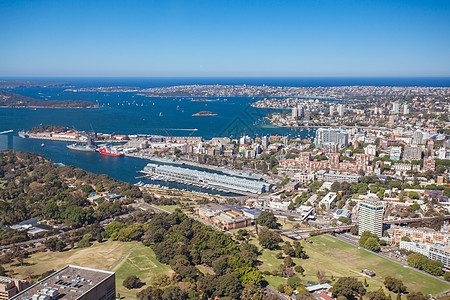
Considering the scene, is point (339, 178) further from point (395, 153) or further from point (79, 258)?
point (79, 258)

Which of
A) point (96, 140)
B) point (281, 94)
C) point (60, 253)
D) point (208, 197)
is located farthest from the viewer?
point (281, 94)

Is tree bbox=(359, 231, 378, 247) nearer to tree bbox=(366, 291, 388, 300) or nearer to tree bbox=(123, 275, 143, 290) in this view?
tree bbox=(366, 291, 388, 300)

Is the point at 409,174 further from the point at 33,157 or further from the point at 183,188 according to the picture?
the point at 33,157

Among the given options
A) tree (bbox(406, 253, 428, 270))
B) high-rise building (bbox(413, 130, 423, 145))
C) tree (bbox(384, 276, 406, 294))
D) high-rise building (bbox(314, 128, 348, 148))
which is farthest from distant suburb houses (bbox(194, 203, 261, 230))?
high-rise building (bbox(413, 130, 423, 145))

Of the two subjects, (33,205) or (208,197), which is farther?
(208,197)

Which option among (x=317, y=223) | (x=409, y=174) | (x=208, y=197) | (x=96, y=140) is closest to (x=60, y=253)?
(x=208, y=197)

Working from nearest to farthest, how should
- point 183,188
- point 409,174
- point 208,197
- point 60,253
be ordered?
point 60,253 < point 208,197 < point 183,188 < point 409,174
